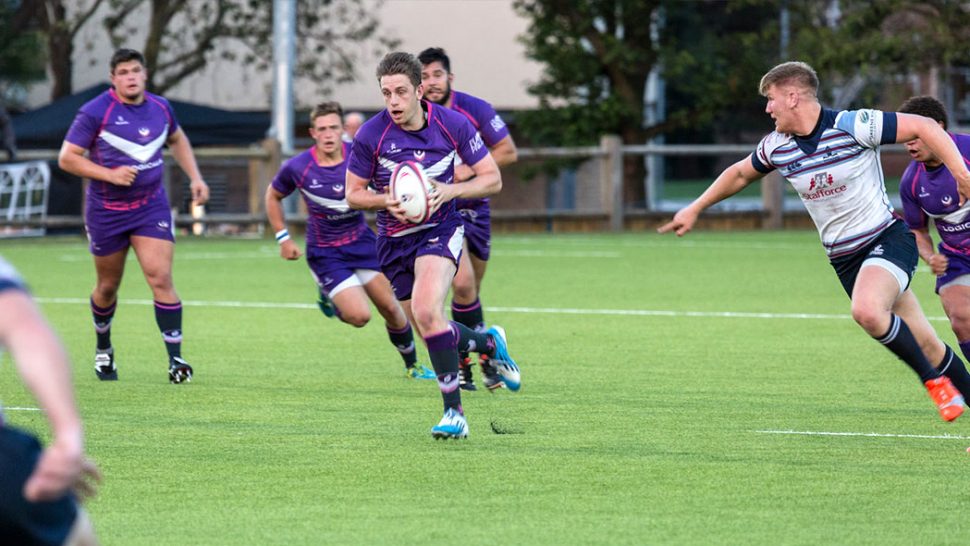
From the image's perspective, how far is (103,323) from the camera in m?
10.8

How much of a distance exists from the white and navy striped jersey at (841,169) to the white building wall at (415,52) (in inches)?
1005

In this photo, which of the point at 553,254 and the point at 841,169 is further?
the point at 553,254

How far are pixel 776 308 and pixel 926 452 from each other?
8182 mm

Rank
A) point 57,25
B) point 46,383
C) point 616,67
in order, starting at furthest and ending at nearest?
point 57,25 < point 616,67 < point 46,383

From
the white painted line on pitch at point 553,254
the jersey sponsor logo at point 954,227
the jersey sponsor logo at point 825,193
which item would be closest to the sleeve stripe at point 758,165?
the jersey sponsor logo at point 825,193

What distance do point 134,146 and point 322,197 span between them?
1474mm

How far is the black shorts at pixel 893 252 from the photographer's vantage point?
7883 mm

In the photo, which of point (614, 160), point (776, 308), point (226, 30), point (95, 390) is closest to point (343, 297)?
point (95, 390)

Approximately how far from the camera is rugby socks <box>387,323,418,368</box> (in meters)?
10.9

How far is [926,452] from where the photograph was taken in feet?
24.8

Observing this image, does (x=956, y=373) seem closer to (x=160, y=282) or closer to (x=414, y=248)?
(x=414, y=248)

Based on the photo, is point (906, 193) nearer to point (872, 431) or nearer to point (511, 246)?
point (872, 431)

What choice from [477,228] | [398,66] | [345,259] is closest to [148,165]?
[345,259]

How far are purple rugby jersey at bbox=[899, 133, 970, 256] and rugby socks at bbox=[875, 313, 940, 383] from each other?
4.47 ft
